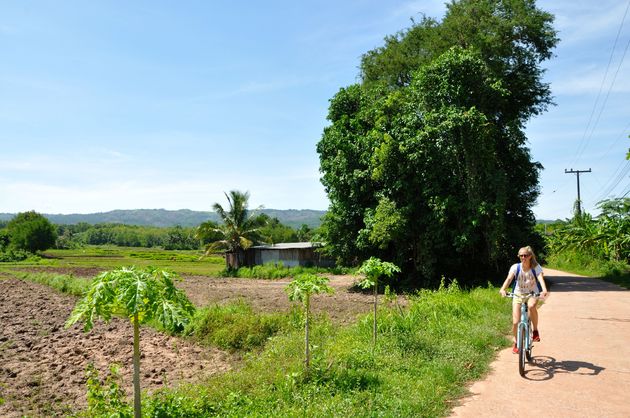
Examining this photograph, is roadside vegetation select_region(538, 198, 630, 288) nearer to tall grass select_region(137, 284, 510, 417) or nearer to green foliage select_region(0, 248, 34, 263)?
tall grass select_region(137, 284, 510, 417)

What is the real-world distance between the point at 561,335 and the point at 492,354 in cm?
267

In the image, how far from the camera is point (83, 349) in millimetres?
13672

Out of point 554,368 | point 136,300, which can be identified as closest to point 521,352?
point 554,368

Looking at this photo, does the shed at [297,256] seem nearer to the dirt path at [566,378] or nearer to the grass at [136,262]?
the grass at [136,262]

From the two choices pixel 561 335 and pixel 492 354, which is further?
pixel 561 335

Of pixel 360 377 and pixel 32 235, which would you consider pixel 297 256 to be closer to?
pixel 360 377

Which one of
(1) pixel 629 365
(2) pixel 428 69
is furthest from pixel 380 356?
(2) pixel 428 69

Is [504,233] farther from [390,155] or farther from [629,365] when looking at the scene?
[629,365]

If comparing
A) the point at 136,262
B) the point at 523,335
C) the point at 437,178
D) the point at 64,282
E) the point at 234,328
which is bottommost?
the point at 136,262

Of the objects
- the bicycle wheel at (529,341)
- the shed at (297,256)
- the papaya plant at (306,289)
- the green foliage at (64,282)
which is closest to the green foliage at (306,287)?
the papaya plant at (306,289)

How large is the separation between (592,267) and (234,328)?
93.0 ft

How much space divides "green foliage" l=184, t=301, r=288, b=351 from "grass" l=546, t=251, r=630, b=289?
1702 centimetres

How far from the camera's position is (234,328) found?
1384cm

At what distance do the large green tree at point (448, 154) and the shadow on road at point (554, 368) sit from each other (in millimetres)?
13904
